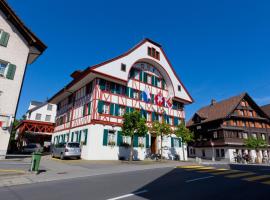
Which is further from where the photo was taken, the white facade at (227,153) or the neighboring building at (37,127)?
the white facade at (227,153)

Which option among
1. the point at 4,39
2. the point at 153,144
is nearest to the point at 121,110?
the point at 153,144

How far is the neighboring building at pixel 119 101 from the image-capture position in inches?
881

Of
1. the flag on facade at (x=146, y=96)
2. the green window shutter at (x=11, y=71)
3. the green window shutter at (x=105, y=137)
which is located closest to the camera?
the green window shutter at (x=11, y=71)

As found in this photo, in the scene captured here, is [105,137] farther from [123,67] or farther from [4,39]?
[4,39]

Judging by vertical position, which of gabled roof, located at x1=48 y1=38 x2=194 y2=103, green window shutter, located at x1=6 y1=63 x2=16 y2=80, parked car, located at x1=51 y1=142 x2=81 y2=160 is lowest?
parked car, located at x1=51 y1=142 x2=81 y2=160

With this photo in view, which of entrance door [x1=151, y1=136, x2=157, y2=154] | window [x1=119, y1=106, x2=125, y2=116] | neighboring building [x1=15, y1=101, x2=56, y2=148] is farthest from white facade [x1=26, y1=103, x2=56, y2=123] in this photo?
entrance door [x1=151, y1=136, x2=157, y2=154]

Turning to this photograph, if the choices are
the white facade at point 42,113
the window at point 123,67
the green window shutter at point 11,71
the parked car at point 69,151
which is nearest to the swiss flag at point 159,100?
the window at point 123,67

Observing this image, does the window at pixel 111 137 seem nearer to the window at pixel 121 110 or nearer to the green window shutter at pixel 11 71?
the window at pixel 121 110

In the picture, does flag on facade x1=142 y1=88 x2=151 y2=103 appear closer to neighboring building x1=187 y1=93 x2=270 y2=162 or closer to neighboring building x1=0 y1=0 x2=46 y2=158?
neighboring building x1=0 y1=0 x2=46 y2=158

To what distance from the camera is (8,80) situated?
18.4 meters

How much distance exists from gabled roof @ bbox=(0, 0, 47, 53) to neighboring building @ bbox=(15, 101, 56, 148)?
1827 centimetres

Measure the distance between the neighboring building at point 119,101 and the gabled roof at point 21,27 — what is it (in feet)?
18.6

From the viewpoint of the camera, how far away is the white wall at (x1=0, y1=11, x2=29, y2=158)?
17595 millimetres

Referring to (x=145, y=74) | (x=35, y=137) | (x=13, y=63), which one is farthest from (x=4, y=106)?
(x=35, y=137)
